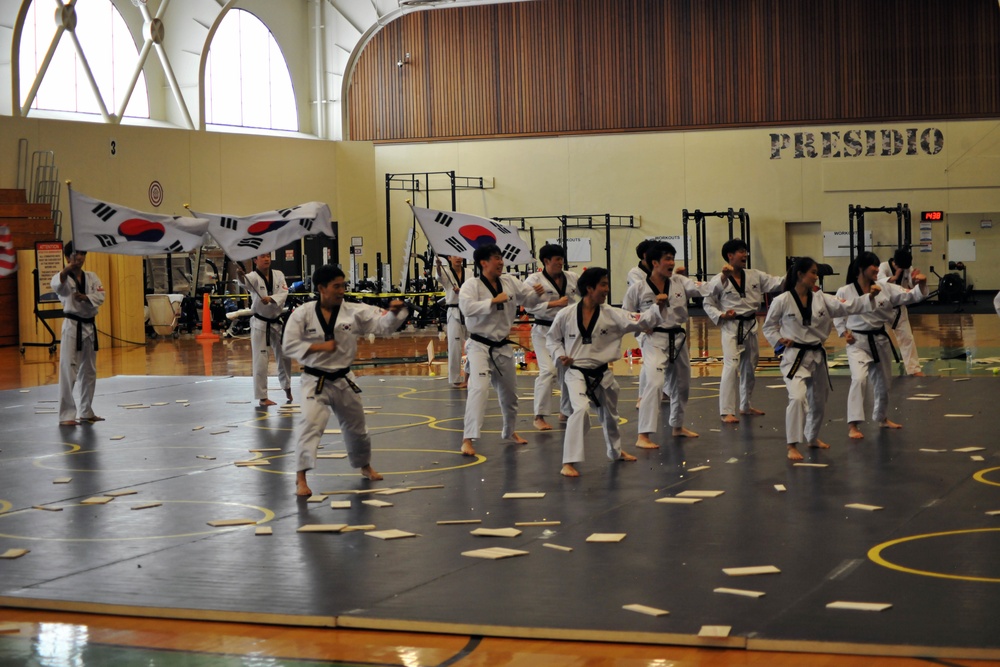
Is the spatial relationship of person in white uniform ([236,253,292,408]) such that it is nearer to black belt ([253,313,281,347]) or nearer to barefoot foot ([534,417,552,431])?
black belt ([253,313,281,347])

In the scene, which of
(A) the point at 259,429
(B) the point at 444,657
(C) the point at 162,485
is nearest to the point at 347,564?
(B) the point at 444,657

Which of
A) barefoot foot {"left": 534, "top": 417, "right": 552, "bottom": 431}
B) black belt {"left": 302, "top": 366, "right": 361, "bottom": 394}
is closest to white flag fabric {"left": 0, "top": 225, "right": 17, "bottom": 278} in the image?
barefoot foot {"left": 534, "top": 417, "right": 552, "bottom": 431}

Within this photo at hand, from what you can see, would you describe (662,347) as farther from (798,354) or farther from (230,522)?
(230,522)

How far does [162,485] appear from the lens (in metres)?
8.48

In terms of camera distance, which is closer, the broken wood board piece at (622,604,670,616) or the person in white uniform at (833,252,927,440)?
the broken wood board piece at (622,604,670,616)

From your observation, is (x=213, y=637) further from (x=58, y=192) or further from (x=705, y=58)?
(x=705, y=58)

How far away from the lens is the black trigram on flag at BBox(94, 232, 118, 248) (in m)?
11.6

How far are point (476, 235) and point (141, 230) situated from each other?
3.43m

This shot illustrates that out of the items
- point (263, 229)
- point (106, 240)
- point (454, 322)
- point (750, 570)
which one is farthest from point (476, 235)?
point (750, 570)

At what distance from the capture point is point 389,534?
21.6ft

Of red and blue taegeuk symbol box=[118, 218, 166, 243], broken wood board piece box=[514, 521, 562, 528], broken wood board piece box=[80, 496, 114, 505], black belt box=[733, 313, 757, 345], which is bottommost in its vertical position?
A: broken wood board piece box=[514, 521, 562, 528]

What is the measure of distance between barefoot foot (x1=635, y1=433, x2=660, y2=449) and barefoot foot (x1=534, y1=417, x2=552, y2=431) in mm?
1337

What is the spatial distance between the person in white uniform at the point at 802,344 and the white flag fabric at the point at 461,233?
351 centimetres

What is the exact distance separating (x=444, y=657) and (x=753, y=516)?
9.28 feet
